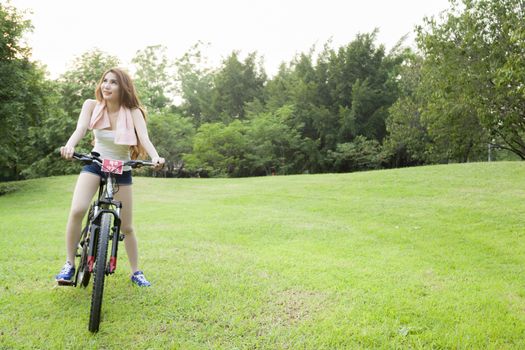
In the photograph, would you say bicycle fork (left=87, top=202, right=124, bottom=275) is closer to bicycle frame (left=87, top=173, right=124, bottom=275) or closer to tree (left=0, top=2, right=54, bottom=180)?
bicycle frame (left=87, top=173, right=124, bottom=275)

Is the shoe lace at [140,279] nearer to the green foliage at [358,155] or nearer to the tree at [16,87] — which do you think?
the tree at [16,87]

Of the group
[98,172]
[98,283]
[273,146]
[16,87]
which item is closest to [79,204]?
[98,172]

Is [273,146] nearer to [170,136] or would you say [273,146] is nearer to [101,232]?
[170,136]

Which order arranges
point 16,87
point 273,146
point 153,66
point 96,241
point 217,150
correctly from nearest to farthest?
point 96,241, point 16,87, point 217,150, point 273,146, point 153,66

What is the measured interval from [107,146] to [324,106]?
3101cm

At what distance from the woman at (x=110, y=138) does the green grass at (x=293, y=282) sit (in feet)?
2.07

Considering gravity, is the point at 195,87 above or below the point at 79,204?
above

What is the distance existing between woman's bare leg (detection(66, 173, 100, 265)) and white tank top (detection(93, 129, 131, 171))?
0.23m

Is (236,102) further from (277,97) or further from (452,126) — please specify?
(452,126)

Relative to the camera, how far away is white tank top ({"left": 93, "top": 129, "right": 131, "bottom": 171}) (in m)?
3.80

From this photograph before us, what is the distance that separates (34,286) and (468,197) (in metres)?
10.6

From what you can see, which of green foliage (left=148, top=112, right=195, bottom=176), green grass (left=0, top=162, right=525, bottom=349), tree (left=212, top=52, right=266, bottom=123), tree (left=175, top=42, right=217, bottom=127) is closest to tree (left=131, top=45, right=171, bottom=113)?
tree (left=175, top=42, right=217, bottom=127)

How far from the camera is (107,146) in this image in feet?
12.5

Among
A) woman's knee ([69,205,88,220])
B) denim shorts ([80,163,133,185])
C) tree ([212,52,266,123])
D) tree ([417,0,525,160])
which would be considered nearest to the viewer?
woman's knee ([69,205,88,220])
